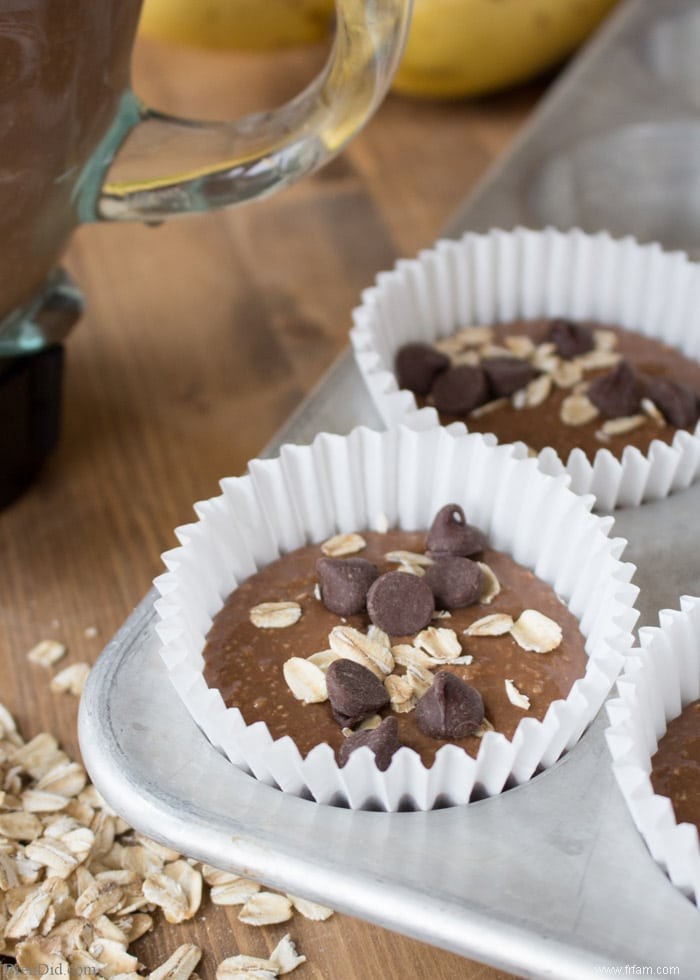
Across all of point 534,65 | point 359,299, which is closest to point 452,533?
point 359,299

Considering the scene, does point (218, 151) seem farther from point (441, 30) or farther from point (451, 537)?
point (441, 30)

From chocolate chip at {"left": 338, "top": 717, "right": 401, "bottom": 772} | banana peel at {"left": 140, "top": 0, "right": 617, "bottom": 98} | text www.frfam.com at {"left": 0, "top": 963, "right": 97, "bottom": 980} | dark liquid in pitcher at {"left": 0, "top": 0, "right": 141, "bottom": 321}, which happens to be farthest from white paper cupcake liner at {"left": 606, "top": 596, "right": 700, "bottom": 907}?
banana peel at {"left": 140, "top": 0, "right": 617, "bottom": 98}

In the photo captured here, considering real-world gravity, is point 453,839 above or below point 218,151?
below

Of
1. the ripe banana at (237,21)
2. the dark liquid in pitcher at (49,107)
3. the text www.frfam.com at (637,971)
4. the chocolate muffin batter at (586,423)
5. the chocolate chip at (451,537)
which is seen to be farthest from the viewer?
the ripe banana at (237,21)

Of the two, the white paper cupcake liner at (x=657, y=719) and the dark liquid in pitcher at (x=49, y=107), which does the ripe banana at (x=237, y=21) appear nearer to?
the dark liquid in pitcher at (x=49, y=107)

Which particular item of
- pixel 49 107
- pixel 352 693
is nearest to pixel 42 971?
pixel 352 693

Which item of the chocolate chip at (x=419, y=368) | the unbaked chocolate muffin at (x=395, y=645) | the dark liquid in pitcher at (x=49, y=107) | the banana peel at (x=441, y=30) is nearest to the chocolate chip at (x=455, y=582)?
the unbaked chocolate muffin at (x=395, y=645)
